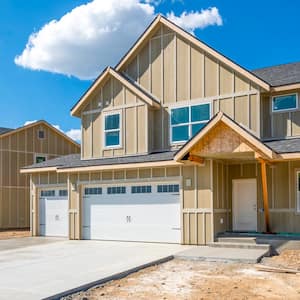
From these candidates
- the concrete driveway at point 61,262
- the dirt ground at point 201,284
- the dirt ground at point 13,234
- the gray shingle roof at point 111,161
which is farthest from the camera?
the dirt ground at point 13,234

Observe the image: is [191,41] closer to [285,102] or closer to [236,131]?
[285,102]

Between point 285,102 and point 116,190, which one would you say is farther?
point 116,190

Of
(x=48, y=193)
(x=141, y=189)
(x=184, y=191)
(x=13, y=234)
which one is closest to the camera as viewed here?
(x=184, y=191)

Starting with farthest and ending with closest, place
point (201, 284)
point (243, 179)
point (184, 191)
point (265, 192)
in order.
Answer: point (243, 179)
point (184, 191)
point (265, 192)
point (201, 284)

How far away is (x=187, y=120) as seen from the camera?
1723 cm

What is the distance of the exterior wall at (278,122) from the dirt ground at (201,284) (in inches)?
224

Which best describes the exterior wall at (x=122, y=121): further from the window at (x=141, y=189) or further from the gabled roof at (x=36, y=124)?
the gabled roof at (x=36, y=124)

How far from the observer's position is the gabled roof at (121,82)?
695 inches

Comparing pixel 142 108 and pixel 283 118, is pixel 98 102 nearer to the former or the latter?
pixel 142 108

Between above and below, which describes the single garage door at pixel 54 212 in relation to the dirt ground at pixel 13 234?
above

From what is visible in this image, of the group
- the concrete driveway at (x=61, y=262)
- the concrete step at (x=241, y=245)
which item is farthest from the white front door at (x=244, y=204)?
the concrete driveway at (x=61, y=262)

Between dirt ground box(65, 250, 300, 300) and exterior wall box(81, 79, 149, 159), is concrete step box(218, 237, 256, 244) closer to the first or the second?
dirt ground box(65, 250, 300, 300)

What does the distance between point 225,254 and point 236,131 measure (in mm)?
3738

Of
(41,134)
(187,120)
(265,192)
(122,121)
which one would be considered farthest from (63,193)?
(41,134)
